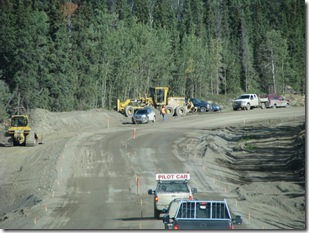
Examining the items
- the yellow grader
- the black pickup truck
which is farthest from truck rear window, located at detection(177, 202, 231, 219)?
the yellow grader

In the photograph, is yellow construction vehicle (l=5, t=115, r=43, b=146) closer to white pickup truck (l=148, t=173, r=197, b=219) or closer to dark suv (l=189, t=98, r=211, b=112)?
white pickup truck (l=148, t=173, r=197, b=219)

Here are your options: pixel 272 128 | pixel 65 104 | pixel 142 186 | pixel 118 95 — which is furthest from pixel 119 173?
pixel 118 95

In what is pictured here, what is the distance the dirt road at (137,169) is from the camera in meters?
31.3

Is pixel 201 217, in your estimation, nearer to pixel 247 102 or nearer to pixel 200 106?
pixel 247 102

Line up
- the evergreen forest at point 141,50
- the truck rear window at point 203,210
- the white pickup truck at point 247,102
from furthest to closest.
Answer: the white pickup truck at point 247,102 < the evergreen forest at point 141,50 < the truck rear window at point 203,210

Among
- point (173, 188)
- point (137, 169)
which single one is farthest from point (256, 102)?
point (173, 188)

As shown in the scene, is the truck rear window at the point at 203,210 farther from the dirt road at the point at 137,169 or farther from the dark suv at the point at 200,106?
the dark suv at the point at 200,106

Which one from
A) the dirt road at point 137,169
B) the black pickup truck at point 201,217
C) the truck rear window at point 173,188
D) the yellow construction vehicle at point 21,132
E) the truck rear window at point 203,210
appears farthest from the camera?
the yellow construction vehicle at point 21,132

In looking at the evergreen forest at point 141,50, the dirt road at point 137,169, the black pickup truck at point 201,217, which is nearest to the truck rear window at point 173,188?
the dirt road at point 137,169

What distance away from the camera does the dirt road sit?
3133 centimetres

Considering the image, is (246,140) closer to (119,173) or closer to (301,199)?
(119,173)

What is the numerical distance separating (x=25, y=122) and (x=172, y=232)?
36.2 metres

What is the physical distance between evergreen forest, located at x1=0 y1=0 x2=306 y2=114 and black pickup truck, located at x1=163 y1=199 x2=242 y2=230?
55033 millimetres

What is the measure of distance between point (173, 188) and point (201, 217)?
8.50 metres
